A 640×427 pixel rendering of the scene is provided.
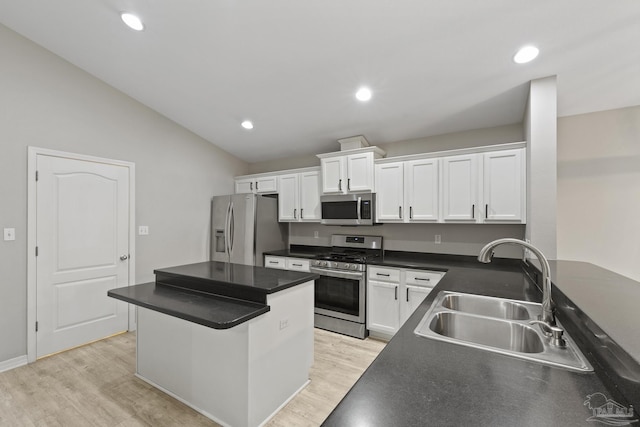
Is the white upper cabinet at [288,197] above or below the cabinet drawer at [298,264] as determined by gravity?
above

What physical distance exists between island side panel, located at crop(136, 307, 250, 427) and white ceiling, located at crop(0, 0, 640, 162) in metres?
2.29

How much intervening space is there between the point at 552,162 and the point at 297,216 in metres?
3.01

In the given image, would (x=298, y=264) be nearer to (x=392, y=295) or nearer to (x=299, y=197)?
(x=299, y=197)

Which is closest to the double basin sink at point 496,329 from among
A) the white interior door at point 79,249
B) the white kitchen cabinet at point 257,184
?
the white kitchen cabinet at point 257,184

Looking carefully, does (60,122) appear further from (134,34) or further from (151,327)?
(151,327)

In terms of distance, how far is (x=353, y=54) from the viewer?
7.84ft

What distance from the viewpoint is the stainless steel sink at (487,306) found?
1470 mm

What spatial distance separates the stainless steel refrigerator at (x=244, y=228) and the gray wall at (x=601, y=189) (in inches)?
141

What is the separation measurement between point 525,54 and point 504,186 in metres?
1.19

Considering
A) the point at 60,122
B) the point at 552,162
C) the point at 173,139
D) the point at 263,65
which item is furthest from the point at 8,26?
the point at 552,162

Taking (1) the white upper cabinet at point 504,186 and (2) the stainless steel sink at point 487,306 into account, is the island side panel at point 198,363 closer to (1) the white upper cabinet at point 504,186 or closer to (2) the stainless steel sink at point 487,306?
(2) the stainless steel sink at point 487,306

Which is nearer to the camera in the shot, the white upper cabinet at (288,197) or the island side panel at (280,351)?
the island side panel at (280,351)

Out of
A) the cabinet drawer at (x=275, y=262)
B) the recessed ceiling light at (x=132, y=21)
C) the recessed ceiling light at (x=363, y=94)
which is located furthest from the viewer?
the cabinet drawer at (x=275, y=262)

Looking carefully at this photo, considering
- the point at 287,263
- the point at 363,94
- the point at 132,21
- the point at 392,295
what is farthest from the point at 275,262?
the point at 132,21
